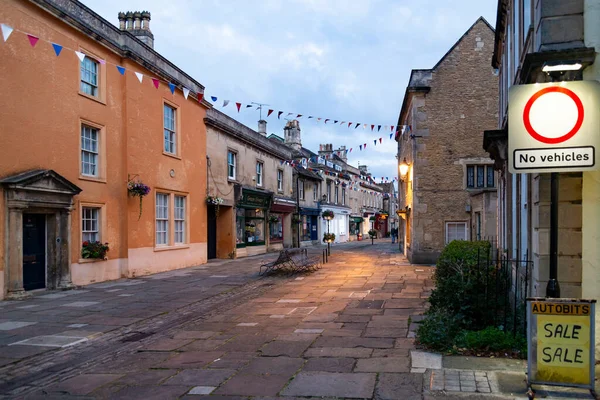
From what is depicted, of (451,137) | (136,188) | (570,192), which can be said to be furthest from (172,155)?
(570,192)

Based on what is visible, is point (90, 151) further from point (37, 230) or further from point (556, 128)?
point (556, 128)

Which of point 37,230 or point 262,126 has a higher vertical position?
point 262,126

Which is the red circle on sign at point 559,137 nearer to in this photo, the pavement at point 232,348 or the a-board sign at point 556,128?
the a-board sign at point 556,128

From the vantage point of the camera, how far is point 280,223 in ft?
108

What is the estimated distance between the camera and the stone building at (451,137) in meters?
20.9

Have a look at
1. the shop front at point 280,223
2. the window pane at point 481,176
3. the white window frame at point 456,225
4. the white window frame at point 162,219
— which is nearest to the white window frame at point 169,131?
the white window frame at point 162,219

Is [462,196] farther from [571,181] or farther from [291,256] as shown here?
[571,181]

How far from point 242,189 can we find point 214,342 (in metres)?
17.8

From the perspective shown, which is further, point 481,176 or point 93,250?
point 481,176

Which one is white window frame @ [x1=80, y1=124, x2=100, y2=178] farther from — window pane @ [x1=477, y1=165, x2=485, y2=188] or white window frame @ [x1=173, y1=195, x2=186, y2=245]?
window pane @ [x1=477, y1=165, x2=485, y2=188]

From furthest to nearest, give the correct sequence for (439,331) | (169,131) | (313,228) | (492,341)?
(313,228), (169,131), (439,331), (492,341)

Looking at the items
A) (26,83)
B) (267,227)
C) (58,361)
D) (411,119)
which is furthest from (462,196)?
(58,361)

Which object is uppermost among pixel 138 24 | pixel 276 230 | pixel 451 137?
pixel 138 24

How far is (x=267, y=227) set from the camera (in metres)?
29.3
